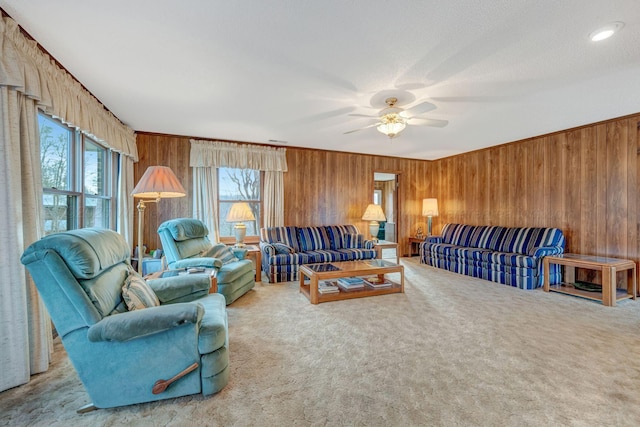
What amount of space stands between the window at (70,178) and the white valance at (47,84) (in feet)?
0.57

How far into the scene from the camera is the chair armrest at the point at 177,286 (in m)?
2.19

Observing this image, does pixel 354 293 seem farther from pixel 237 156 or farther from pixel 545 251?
pixel 237 156

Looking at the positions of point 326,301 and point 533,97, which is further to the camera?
point 326,301

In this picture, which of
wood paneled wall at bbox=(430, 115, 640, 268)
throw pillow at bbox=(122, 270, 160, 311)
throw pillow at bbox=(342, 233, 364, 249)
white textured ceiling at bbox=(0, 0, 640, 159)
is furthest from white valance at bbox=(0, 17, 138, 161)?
wood paneled wall at bbox=(430, 115, 640, 268)

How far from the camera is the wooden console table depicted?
333 cm

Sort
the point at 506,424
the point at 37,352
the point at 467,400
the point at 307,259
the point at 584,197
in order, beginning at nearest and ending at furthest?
the point at 506,424, the point at 467,400, the point at 37,352, the point at 584,197, the point at 307,259

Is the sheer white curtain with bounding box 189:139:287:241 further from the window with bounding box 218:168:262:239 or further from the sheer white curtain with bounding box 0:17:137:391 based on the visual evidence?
the sheer white curtain with bounding box 0:17:137:391

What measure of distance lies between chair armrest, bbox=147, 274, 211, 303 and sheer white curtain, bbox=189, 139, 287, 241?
8.78 feet

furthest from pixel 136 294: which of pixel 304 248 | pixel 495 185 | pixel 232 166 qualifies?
pixel 495 185

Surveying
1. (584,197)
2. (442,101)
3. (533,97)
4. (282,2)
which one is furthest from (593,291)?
(282,2)

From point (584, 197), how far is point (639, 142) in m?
0.90

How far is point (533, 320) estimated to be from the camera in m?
2.87

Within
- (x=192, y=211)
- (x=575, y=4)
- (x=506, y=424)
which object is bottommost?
(x=506, y=424)

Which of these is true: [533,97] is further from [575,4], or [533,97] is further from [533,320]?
[533,320]
